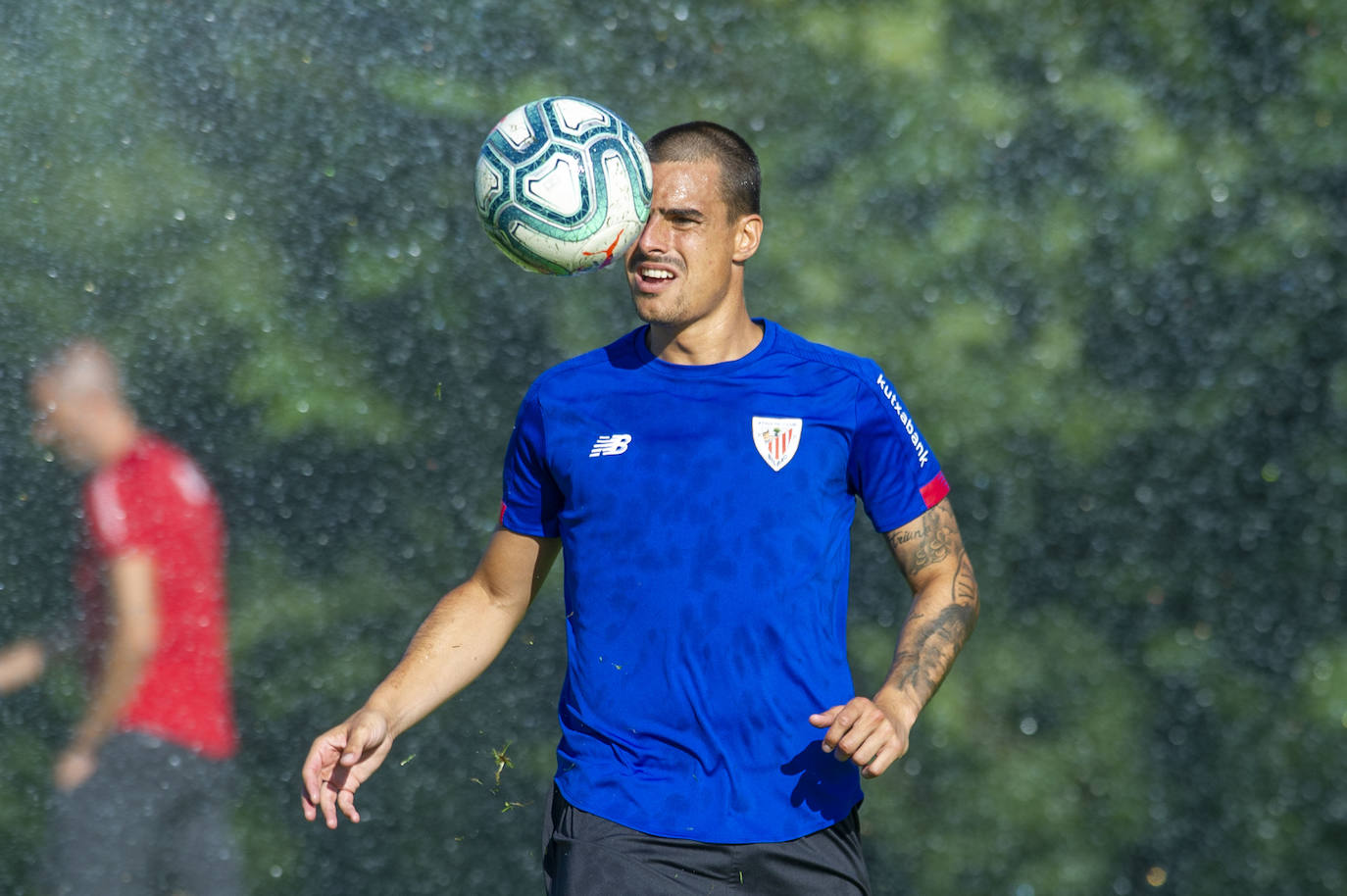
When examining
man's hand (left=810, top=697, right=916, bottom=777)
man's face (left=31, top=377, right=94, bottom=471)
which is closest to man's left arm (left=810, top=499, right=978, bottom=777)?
man's hand (left=810, top=697, right=916, bottom=777)

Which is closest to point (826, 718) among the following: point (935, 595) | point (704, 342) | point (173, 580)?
point (935, 595)

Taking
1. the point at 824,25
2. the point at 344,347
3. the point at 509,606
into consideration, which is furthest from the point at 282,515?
the point at 509,606

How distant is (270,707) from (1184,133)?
17.2 ft

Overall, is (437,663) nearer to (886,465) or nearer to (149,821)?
(886,465)

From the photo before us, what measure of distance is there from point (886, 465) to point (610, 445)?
46cm

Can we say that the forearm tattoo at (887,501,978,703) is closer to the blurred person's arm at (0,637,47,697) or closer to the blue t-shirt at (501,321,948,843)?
the blue t-shirt at (501,321,948,843)

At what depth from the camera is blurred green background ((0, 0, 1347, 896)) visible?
663 cm

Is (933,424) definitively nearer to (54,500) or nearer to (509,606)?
(54,500)

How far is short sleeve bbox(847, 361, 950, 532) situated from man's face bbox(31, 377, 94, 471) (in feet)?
16.9

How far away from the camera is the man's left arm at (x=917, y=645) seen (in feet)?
6.46

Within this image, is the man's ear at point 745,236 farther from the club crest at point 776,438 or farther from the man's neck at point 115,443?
the man's neck at point 115,443

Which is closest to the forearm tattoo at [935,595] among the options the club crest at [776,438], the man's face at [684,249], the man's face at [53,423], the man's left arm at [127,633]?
the club crest at [776,438]

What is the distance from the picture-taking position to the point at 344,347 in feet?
22.9

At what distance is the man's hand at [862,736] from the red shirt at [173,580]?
7.27ft
